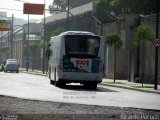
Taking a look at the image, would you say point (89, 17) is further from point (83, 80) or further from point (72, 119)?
point (72, 119)

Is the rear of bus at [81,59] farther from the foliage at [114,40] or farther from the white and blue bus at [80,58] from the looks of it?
the foliage at [114,40]

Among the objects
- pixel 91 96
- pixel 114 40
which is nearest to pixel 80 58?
pixel 91 96

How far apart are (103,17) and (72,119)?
49.9 m

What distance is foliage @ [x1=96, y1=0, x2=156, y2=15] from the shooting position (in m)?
60.7

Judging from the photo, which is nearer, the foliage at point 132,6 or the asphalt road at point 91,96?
the asphalt road at point 91,96

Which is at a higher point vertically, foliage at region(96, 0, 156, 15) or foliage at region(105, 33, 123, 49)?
foliage at region(96, 0, 156, 15)

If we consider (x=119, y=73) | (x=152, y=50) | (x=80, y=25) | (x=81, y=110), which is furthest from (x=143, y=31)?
(x=80, y=25)

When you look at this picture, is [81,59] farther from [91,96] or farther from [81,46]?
[91,96]

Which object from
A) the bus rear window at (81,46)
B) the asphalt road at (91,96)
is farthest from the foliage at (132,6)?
the asphalt road at (91,96)

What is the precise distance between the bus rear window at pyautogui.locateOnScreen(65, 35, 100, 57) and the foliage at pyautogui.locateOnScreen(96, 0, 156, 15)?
28.6 meters

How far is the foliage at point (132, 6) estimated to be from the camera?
2388 inches

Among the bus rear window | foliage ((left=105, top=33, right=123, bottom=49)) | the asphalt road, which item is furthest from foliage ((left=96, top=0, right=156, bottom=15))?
the asphalt road

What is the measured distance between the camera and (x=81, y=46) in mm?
32438

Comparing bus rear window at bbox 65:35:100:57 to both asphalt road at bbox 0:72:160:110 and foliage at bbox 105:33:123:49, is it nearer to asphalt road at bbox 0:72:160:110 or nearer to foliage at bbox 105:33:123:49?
asphalt road at bbox 0:72:160:110
